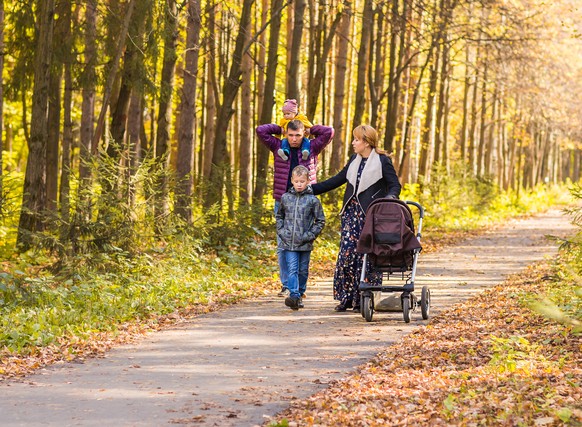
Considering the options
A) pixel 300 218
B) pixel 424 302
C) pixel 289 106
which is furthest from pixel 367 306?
pixel 289 106

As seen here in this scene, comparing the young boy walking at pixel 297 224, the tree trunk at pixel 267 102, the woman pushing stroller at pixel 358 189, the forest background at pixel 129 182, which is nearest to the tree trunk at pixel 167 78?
the forest background at pixel 129 182

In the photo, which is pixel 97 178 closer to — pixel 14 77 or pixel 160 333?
pixel 160 333

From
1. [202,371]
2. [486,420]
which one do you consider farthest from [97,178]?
[486,420]

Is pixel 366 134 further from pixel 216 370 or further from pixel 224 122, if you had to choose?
pixel 224 122

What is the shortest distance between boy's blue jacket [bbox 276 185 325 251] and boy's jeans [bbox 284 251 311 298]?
0.12 metres

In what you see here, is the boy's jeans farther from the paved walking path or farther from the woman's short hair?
the woman's short hair

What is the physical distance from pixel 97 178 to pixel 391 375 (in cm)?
661

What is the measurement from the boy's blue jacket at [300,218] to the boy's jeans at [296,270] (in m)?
0.12

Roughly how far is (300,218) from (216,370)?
397 centimetres

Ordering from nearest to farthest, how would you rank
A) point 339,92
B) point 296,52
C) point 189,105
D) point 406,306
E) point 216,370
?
point 216,370 < point 406,306 < point 189,105 < point 296,52 < point 339,92

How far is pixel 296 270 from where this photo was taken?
11508mm

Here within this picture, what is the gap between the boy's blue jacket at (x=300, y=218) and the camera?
1144cm

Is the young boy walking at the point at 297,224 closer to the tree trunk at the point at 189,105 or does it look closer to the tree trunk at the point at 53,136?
the tree trunk at the point at 189,105

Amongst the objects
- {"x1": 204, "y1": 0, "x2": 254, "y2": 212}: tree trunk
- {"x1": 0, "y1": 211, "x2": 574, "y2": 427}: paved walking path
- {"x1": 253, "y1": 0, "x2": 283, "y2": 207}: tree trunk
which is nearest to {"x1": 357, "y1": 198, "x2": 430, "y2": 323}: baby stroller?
{"x1": 0, "y1": 211, "x2": 574, "y2": 427}: paved walking path
